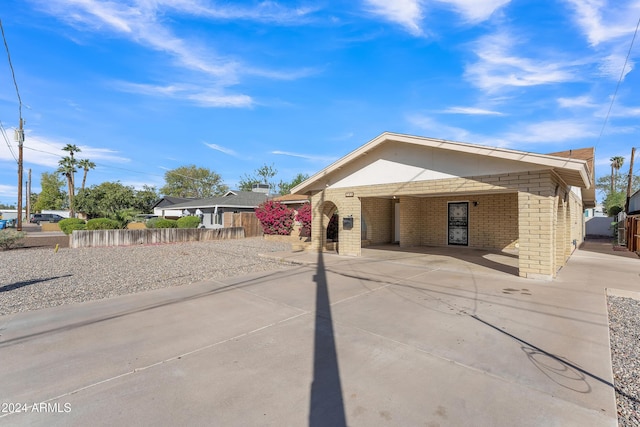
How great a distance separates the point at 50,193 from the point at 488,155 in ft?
261

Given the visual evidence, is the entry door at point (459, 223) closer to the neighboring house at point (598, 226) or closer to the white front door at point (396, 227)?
the white front door at point (396, 227)

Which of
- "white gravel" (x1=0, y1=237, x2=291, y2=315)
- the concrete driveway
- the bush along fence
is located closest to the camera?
the concrete driveway

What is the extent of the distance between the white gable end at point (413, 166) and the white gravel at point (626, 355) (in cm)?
330

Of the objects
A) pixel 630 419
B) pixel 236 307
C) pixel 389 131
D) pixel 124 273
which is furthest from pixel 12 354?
pixel 389 131

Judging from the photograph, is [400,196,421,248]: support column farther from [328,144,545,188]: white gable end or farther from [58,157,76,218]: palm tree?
[58,157,76,218]: palm tree

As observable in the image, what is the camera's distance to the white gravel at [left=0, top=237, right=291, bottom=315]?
6203 millimetres

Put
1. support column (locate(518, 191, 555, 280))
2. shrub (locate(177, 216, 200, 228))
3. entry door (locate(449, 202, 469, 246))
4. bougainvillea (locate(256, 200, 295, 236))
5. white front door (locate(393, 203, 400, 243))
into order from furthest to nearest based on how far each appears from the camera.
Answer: shrub (locate(177, 216, 200, 228)) < bougainvillea (locate(256, 200, 295, 236)) < white front door (locate(393, 203, 400, 243)) < entry door (locate(449, 202, 469, 246)) < support column (locate(518, 191, 555, 280))

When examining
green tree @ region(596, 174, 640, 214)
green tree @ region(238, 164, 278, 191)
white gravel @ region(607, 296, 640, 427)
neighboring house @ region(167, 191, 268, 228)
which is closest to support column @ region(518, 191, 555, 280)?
white gravel @ region(607, 296, 640, 427)

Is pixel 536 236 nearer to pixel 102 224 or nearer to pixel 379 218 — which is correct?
pixel 379 218

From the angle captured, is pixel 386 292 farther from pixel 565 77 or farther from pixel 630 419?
pixel 565 77

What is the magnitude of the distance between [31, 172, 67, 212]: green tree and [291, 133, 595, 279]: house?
71.7 metres

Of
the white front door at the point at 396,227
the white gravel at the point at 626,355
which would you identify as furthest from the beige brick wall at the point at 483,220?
the white gravel at the point at 626,355

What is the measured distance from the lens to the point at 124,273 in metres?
8.51

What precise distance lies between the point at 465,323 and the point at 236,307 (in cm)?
376
